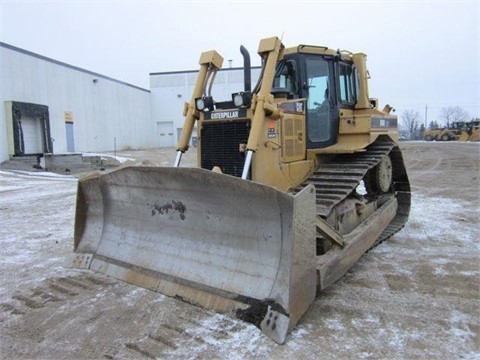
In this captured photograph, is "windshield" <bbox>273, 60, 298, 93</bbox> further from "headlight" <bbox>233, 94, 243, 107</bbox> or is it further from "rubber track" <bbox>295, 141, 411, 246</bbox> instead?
"rubber track" <bbox>295, 141, 411, 246</bbox>

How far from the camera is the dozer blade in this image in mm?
3215

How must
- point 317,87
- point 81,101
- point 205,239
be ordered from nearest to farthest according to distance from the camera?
point 205,239 → point 317,87 → point 81,101

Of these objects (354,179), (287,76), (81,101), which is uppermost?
(81,101)

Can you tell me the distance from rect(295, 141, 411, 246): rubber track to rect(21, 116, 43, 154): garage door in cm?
1967

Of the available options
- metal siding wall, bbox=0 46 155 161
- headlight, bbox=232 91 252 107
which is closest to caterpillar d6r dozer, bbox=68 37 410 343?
headlight, bbox=232 91 252 107

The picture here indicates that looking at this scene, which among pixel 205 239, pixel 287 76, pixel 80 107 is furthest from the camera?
pixel 80 107

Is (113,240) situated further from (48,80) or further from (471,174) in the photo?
(48,80)

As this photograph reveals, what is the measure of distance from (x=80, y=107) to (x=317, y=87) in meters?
24.2

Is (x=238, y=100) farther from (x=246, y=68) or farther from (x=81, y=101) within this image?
(x=81, y=101)

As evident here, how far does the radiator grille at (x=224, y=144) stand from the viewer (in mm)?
4648

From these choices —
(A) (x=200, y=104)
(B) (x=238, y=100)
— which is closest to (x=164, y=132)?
(A) (x=200, y=104)

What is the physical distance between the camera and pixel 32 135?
72.3ft

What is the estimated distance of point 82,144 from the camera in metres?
26.8

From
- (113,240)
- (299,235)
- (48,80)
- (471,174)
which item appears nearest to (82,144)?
(48,80)
